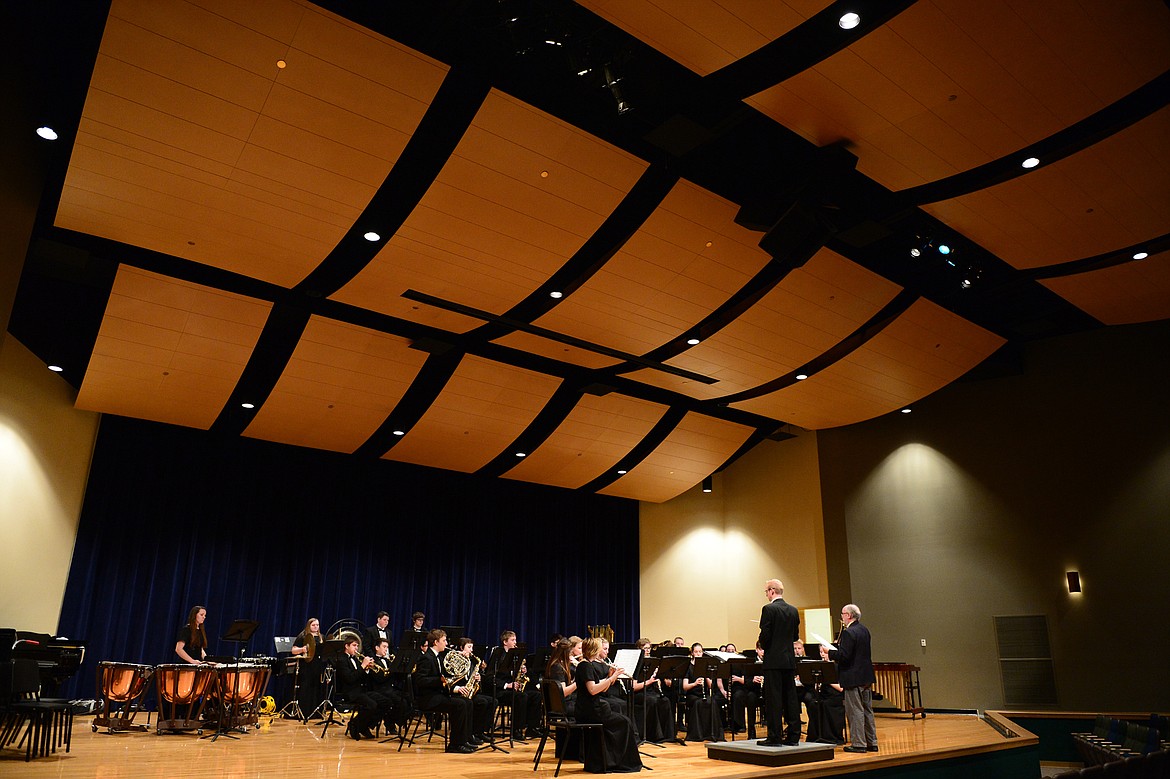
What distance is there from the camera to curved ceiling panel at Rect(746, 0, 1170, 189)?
608 centimetres

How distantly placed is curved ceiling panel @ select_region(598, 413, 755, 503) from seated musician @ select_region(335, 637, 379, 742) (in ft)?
24.9

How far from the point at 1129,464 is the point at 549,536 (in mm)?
10131

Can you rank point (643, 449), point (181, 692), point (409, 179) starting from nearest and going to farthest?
point (409, 179)
point (181, 692)
point (643, 449)

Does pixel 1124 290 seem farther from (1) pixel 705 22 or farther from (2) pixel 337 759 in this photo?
(2) pixel 337 759

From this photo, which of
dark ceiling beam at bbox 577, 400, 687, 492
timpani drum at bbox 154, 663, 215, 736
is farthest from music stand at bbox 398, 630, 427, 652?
dark ceiling beam at bbox 577, 400, 687, 492

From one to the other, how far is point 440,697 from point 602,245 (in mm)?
5155

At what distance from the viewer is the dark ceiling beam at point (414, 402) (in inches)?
475

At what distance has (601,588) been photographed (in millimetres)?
16875

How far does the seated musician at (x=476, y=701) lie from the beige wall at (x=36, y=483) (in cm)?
602

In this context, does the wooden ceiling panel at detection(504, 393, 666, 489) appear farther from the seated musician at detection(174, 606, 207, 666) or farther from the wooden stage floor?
the seated musician at detection(174, 606, 207, 666)

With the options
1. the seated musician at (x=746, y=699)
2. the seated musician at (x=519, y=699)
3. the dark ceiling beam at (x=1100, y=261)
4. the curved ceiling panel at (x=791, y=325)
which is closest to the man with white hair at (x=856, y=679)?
the seated musician at (x=746, y=699)

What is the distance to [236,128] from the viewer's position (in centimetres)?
714

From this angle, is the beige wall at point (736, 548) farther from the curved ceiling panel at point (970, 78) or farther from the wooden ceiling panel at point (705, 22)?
the wooden ceiling panel at point (705, 22)

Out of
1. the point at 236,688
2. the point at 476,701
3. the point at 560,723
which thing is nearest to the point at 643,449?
the point at 476,701
